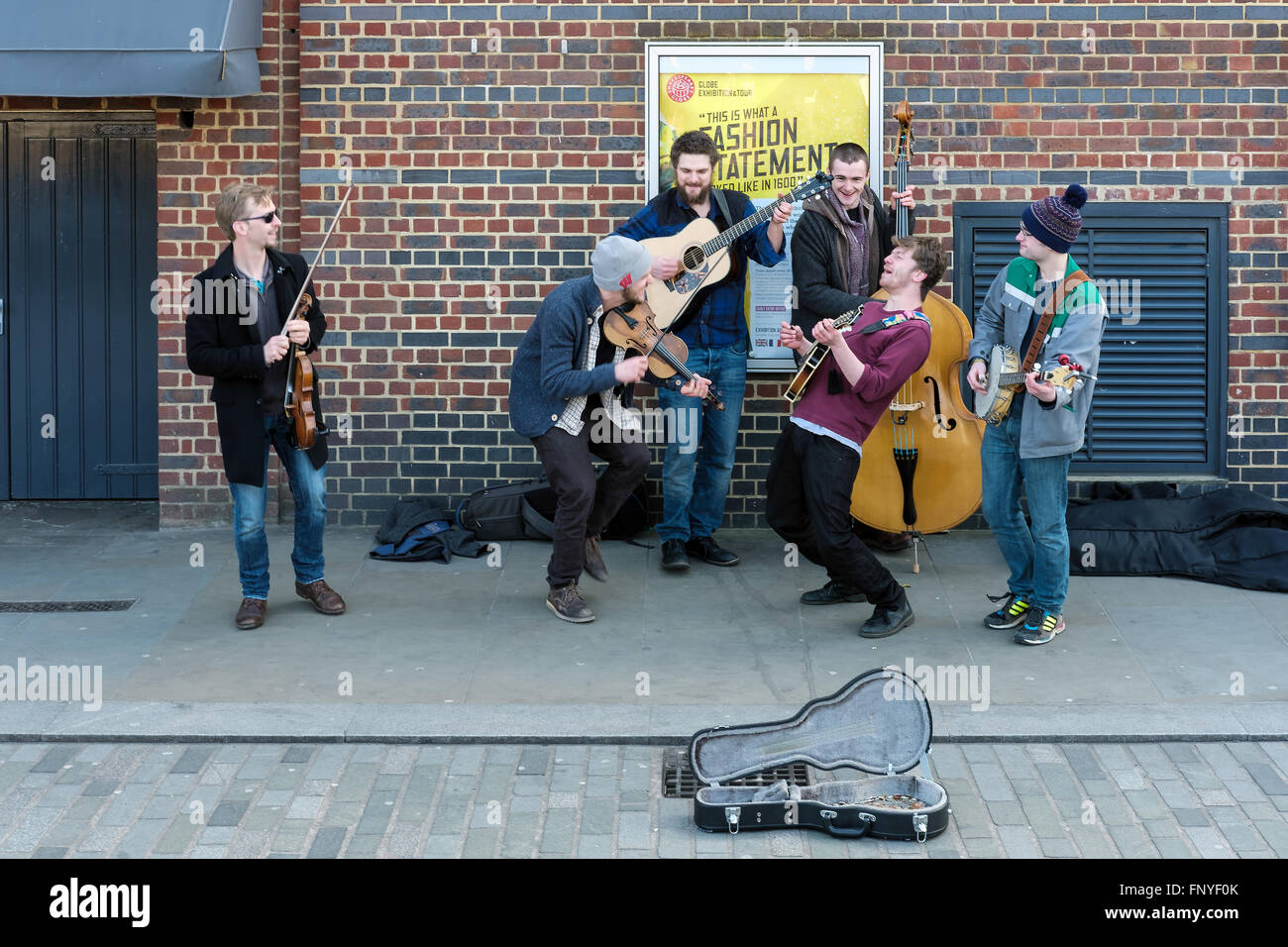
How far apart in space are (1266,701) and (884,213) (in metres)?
3.02

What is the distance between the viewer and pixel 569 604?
292 inches

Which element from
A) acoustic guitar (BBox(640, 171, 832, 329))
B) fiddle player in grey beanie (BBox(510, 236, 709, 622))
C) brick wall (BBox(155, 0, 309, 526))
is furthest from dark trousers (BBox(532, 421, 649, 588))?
brick wall (BBox(155, 0, 309, 526))

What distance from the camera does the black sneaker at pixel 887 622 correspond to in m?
7.10

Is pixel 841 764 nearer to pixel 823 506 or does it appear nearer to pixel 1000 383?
pixel 823 506

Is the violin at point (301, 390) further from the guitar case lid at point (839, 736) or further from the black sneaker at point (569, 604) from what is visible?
the guitar case lid at point (839, 736)

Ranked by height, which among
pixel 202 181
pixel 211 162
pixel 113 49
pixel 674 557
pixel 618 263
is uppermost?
pixel 113 49

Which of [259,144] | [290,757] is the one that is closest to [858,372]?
[290,757]

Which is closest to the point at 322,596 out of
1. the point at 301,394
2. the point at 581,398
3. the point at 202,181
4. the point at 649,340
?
the point at 301,394

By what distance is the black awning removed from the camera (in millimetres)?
8281

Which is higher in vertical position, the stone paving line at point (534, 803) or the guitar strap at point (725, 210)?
the guitar strap at point (725, 210)

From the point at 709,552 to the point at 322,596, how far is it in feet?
6.48

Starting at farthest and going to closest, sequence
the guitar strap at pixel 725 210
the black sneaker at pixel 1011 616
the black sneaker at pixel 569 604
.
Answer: the guitar strap at pixel 725 210, the black sneaker at pixel 569 604, the black sneaker at pixel 1011 616

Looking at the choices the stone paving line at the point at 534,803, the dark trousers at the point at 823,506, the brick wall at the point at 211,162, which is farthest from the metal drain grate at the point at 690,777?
the brick wall at the point at 211,162

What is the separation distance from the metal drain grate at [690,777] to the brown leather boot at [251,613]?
7.53 feet
